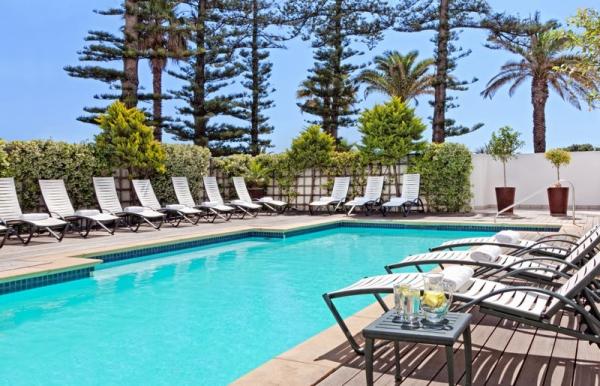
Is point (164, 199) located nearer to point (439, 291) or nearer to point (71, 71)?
point (71, 71)

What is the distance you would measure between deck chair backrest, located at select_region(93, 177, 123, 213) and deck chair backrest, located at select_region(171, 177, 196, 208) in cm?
160

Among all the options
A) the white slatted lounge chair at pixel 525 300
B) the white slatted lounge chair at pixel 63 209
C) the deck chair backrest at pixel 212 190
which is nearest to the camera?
the white slatted lounge chair at pixel 525 300

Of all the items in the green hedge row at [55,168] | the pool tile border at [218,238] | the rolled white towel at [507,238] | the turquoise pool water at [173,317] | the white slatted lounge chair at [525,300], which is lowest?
the turquoise pool water at [173,317]

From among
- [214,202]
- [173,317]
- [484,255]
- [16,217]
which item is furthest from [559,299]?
[214,202]

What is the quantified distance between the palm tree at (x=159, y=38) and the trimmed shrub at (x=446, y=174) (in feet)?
28.2

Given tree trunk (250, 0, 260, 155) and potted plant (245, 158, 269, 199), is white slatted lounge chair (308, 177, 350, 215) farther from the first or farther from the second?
tree trunk (250, 0, 260, 155)

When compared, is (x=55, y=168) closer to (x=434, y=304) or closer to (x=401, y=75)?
(x=434, y=304)

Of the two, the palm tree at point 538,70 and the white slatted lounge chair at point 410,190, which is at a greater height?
the palm tree at point 538,70

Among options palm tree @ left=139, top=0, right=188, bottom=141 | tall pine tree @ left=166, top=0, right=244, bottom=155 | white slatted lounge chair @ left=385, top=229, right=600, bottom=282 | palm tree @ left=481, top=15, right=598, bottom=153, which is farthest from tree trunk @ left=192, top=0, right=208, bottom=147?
white slatted lounge chair @ left=385, top=229, right=600, bottom=282

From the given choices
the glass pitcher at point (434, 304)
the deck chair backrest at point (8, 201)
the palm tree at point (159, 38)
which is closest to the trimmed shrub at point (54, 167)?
the deck chair backrest at point (8, 201)

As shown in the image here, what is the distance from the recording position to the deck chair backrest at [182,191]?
10.7m

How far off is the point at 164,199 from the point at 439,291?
989 centimetres

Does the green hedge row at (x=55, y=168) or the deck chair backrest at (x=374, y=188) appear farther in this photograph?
the deck chair backrest at (x=374, y=188)

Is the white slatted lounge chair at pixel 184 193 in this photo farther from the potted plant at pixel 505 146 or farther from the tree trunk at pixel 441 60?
the tree trunk at pixel 441 60
